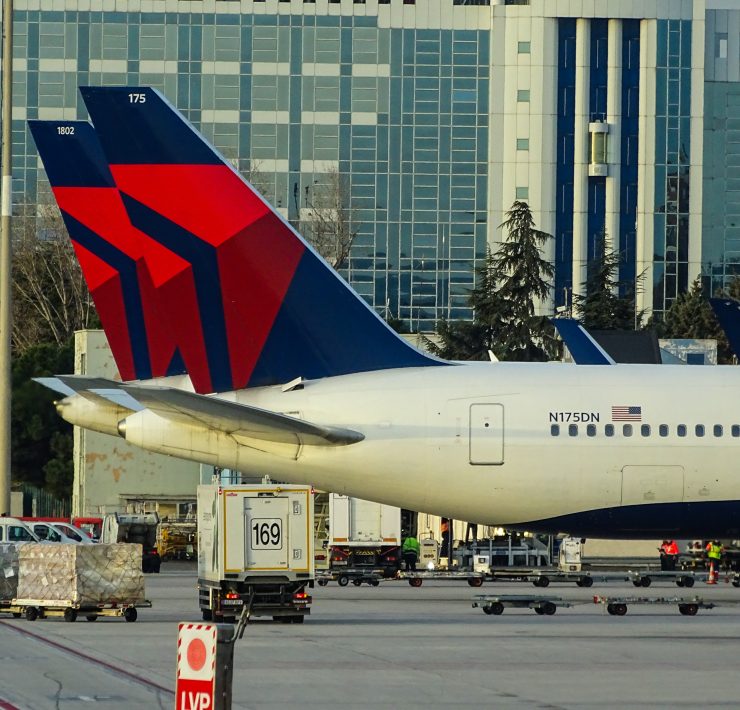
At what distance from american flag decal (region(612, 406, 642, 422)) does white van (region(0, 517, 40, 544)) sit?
22216mm

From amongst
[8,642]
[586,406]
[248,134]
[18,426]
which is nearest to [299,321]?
[586,406]

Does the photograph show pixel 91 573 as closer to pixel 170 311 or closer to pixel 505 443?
pixel 170 311

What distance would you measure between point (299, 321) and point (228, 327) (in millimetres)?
1316

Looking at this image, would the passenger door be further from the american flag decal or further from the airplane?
the american flag decal

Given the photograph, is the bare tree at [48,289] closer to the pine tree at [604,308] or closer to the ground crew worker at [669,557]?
the pine tree at [604,308]

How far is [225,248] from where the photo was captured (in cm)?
3231

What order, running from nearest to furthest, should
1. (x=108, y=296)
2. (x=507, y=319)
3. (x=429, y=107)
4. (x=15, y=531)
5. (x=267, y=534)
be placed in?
(x=267, y=534), (x=108, y=296), (x=15, y=531), (x=507, y=319), (x=429, y=107)

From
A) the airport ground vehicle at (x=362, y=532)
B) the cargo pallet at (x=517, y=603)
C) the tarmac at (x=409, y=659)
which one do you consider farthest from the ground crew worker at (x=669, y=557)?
the cargo pallet at (x=517, y=603)

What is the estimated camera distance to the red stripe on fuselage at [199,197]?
3238 cm

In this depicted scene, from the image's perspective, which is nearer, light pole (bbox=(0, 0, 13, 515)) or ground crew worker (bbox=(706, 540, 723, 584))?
ground crew worker (bbox=(706, 540, 723, 584))

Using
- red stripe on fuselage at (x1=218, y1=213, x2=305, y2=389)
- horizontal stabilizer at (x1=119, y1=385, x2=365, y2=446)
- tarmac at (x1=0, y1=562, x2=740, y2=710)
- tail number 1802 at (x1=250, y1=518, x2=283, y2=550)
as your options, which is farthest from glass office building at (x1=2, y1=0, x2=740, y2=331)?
tail number 1802 at (x1=250, y1=518, x2=283, y2=550)

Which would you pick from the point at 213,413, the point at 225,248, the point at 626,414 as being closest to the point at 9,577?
the point at 213,413

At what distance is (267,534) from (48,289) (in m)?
76.9

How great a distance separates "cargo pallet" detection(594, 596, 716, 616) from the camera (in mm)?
32062
